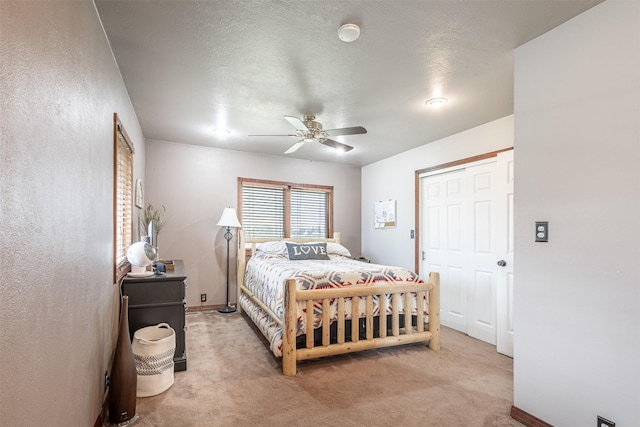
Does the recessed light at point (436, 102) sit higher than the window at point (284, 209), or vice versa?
the recessed light at point (436, 102)

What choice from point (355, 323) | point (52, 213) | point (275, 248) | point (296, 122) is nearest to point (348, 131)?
point (296, 122)

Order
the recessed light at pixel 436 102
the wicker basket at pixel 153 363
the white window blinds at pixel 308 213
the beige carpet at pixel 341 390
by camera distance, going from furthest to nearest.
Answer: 1. the white window blinds at pixel 308 213
2. the recessed light at pixel 436 102
3. the wicker basket at pixel 153 363
4. the beige carpet at pixel 341 390

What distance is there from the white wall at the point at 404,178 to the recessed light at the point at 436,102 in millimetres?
852

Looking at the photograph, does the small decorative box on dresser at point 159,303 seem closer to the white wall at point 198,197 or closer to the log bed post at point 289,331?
the log bed post at point 289,331

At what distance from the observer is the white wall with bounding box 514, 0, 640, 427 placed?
1.65m

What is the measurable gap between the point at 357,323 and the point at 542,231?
1.73m

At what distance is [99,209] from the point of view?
192cm

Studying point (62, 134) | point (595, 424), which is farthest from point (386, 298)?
point (62, 134)

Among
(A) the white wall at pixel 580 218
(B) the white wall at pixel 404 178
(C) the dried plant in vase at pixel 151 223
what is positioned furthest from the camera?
(C) the dried plant in vase at pixel 151 223

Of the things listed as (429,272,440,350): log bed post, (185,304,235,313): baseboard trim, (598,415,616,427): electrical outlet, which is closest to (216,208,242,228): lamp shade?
(185,304,235,313): baseboard trim

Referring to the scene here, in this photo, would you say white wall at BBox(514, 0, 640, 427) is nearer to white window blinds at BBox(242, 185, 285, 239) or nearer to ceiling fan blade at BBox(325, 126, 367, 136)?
ceiling fan blade at BBox(325, 126, 367, 136)

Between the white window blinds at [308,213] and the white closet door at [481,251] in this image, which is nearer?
the white closet door at [481,251]

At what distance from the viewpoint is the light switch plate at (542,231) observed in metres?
2.00

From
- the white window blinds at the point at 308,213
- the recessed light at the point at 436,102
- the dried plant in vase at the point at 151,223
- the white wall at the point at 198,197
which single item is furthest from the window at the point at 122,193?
the white window blinds at the point at 308,213
